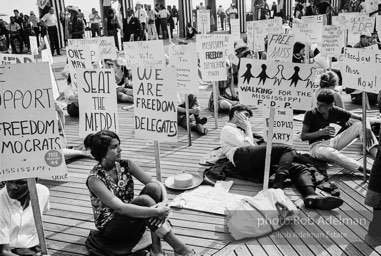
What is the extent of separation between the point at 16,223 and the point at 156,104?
167 cm

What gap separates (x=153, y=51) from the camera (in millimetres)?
6688

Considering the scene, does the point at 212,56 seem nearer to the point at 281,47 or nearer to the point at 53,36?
the point at 281,47

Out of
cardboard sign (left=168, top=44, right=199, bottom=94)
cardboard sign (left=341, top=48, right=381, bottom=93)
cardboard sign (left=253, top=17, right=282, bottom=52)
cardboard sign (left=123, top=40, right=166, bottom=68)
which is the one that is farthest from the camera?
cardboard sign (left=253, top=17, right=282, bottom=52)

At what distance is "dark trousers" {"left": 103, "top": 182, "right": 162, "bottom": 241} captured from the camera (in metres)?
3.47

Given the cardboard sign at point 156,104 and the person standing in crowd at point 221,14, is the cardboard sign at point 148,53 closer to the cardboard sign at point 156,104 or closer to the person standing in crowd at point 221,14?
the cardboard sign at point 156,104

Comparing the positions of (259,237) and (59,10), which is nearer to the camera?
(259,237)

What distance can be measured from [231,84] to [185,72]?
2.46 meters

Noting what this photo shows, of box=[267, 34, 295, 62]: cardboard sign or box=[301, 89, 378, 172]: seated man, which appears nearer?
box=[301, 89, 378, 172]: seated man

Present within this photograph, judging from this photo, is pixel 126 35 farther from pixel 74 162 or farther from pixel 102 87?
pixel 102 87

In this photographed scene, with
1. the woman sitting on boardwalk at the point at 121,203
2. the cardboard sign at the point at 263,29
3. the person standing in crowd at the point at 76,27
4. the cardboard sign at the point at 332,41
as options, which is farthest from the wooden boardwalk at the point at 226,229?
the person standing in crowd at the point at 76,27

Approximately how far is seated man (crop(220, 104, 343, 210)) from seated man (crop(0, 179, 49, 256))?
247 cm

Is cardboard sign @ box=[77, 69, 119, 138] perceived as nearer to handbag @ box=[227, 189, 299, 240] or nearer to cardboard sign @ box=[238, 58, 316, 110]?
cardboard sign @ box=[238, 58, 316, 110]

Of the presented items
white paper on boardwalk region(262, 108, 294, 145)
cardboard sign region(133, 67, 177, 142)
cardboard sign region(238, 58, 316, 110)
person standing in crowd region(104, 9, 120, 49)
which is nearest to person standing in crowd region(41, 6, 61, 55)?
person standing in crowd region(104, 9, 120, 49)

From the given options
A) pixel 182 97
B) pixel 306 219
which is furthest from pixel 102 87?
pixel 182 97
